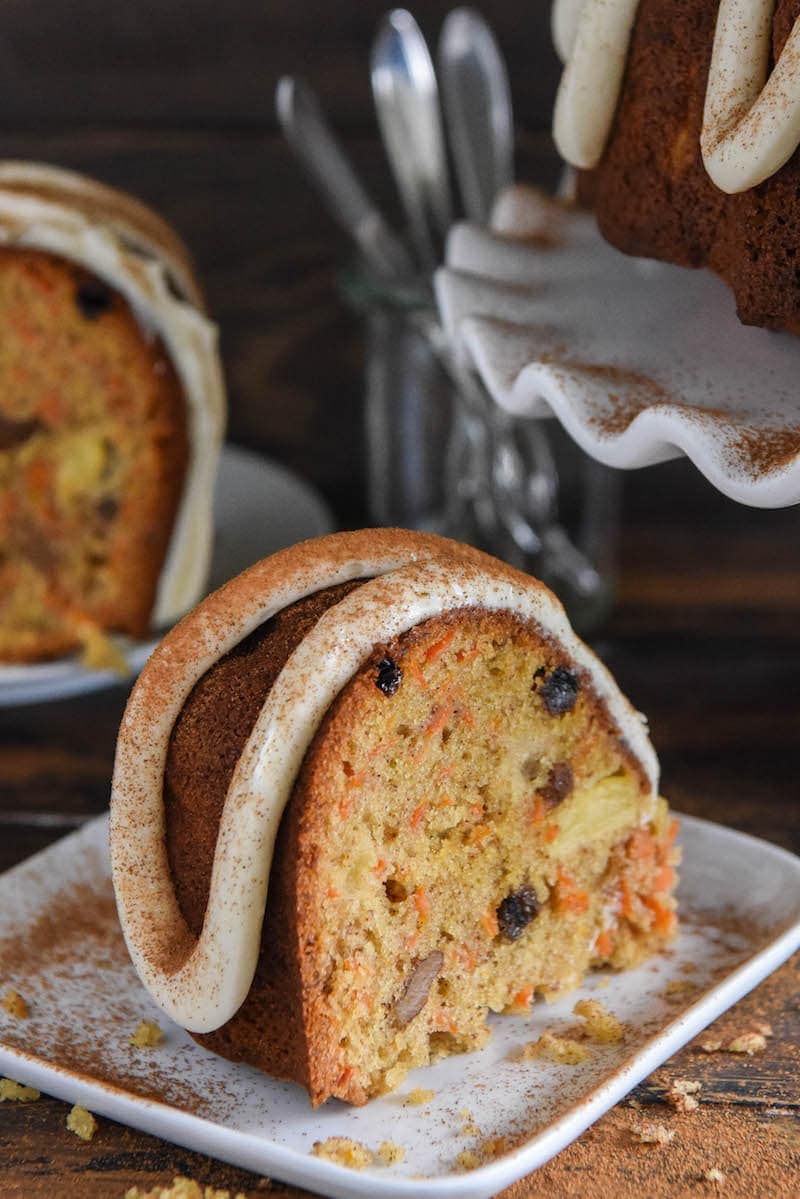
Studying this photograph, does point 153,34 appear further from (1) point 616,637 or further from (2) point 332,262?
(1) point 616,637

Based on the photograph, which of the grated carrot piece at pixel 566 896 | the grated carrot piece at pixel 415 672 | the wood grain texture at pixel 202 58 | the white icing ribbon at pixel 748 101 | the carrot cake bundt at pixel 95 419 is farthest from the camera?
the wood grain texture at pixel 202 58

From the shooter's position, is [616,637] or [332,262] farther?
[332,262]

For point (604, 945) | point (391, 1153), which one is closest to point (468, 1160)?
point (391, 1153)

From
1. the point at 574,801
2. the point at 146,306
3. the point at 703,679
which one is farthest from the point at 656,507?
the point at 574,801

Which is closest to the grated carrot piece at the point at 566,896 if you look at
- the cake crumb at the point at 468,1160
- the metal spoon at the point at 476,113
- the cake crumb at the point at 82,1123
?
the cake crumb at the point at 468,1160

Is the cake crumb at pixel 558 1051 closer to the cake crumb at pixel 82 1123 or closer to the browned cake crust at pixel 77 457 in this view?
the cake crumb at pixel 82 1123

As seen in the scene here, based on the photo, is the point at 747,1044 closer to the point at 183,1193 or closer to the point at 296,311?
the point at 183,1193
